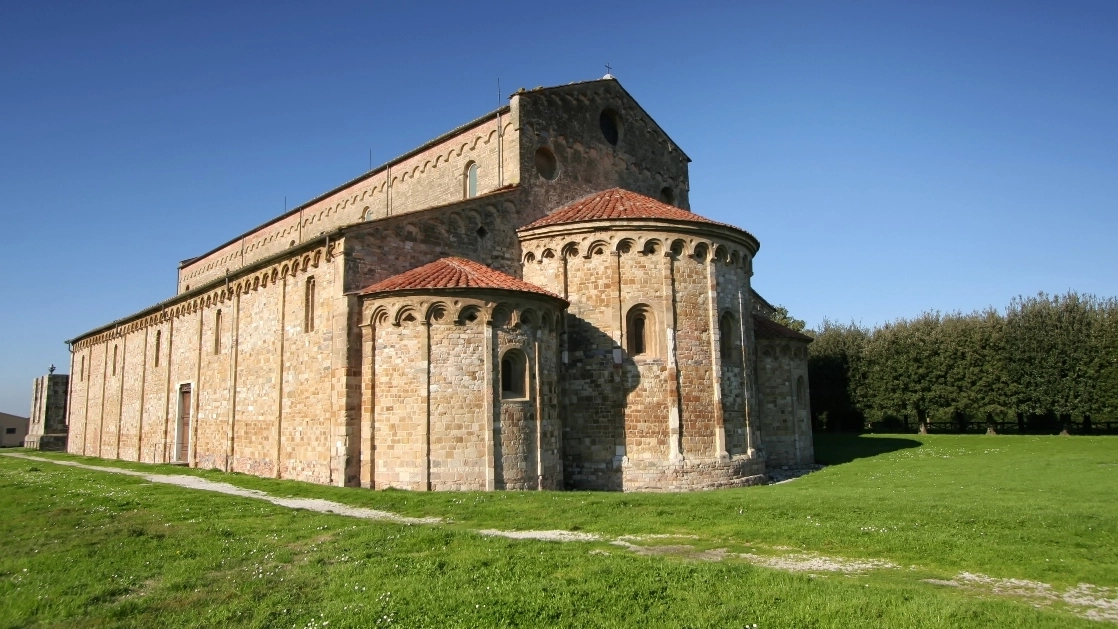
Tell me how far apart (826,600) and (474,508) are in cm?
753

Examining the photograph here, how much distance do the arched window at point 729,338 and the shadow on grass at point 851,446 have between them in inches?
321

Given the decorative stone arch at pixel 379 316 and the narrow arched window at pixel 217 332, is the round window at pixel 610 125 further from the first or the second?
the narrow arched window at pixel 217 332

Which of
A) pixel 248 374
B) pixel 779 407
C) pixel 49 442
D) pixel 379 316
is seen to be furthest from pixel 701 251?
pixel 49 442

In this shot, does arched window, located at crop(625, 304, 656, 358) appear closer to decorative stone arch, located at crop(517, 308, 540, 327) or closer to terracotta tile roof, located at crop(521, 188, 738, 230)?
terracotta tile roof, located at crop(521, 188, 738, 230)

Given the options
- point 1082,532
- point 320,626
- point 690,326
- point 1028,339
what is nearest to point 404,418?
point 690,326

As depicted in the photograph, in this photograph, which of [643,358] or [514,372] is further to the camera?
[643,358]

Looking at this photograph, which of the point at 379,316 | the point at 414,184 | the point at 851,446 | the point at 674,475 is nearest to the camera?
the point at 379,316

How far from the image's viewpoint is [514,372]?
1744 cm

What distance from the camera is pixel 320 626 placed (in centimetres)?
758

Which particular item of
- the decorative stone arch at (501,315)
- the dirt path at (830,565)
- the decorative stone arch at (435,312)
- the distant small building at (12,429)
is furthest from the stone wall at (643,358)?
the distant small building at (12,429)

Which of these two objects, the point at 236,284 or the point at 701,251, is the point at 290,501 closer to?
the point at 236,284

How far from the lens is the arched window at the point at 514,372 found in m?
17.3

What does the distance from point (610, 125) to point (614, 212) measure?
7030 millimetres

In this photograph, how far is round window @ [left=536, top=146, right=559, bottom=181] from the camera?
74.3 feet
